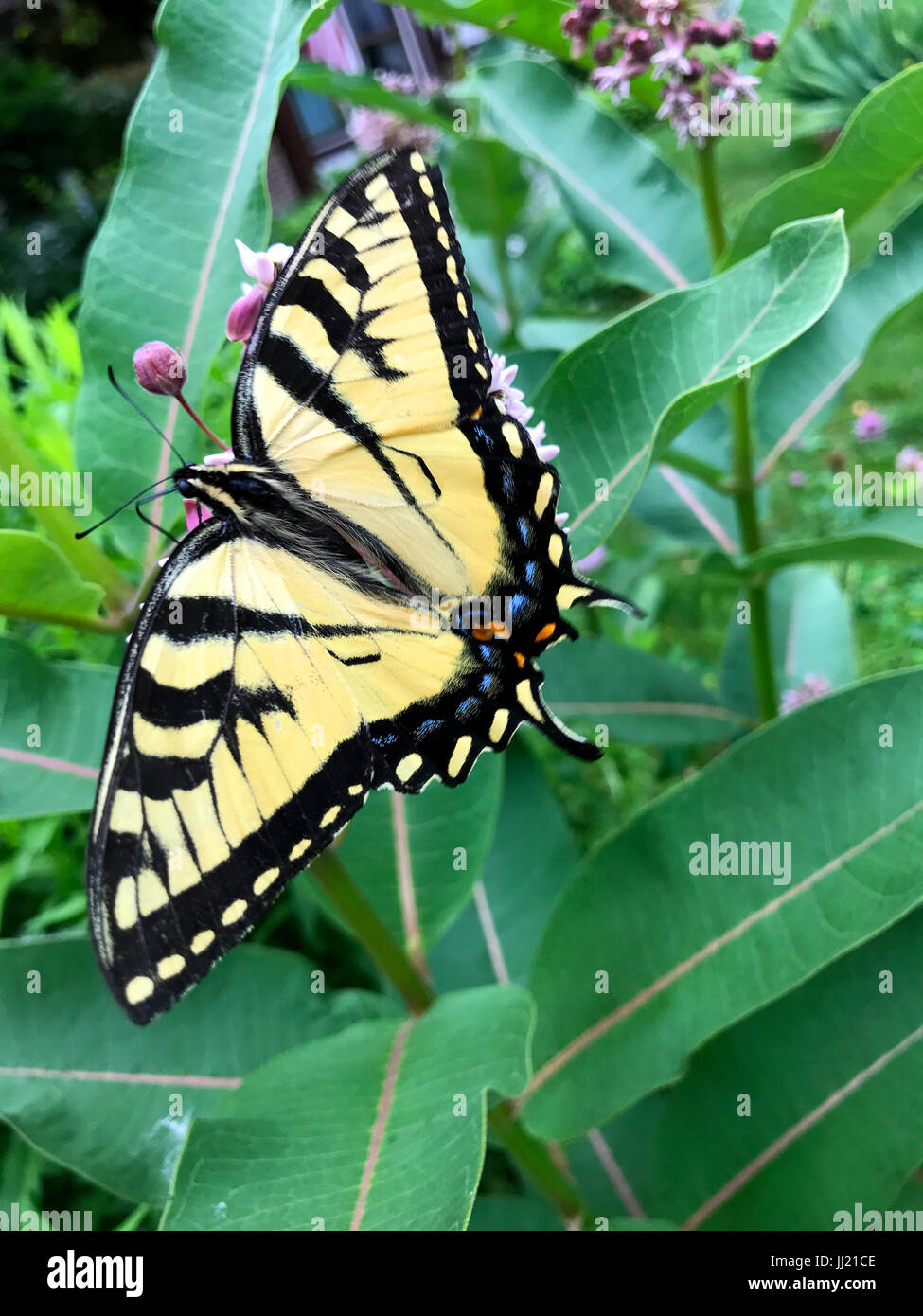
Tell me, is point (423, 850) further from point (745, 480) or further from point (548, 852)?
point (745, 480)

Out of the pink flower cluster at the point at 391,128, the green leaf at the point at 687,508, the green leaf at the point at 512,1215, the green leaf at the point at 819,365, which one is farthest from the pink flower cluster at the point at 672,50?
the pink flower cluster at the point at 391,128

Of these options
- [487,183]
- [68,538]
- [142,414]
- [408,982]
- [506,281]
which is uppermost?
[487,183]

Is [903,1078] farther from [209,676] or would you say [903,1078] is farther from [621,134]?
[621,134]

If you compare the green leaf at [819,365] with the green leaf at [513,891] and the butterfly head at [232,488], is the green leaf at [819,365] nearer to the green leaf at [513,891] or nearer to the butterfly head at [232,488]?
the green leaf at [513,891]

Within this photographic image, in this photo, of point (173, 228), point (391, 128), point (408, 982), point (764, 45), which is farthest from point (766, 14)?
point (391, 128)

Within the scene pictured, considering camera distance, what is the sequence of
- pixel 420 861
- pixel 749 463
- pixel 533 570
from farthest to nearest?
pixel 749 463 → pixel 420 861 → pixel 533 570
